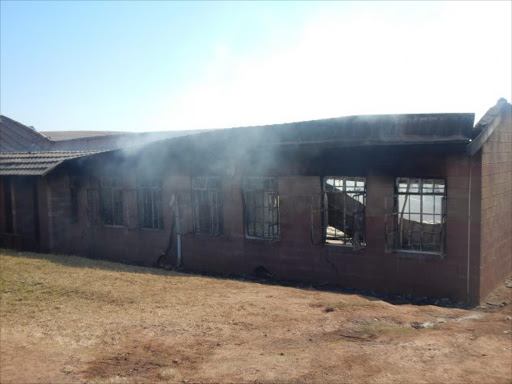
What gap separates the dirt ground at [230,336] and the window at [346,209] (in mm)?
2035

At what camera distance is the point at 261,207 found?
1286cm

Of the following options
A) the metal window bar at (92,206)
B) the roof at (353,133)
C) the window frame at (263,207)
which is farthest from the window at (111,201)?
the window frame at (263,207)

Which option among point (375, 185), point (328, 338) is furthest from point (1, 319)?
point (375, 185)

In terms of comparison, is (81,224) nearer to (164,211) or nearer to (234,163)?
(164,211)

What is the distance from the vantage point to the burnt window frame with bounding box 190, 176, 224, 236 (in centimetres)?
1358

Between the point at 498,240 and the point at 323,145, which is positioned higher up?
the point at 323,145

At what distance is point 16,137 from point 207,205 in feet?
45.4

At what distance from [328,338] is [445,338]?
5.50 feet

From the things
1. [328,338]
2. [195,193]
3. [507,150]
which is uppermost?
[507,150]

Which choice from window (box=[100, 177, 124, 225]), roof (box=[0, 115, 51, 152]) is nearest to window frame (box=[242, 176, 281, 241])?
window (box=[100, 177, 124, 225])

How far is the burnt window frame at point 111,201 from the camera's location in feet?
52.1

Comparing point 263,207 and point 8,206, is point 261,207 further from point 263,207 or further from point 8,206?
point 8,206

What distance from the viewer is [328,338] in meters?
7.18

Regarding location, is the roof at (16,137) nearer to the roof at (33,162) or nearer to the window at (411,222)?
the roof at (33,162)
